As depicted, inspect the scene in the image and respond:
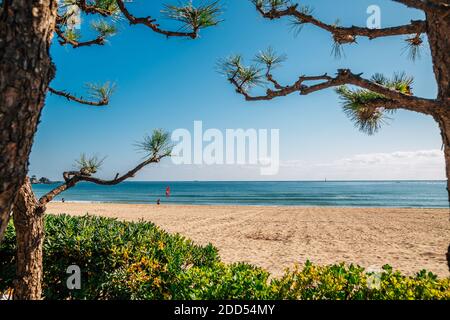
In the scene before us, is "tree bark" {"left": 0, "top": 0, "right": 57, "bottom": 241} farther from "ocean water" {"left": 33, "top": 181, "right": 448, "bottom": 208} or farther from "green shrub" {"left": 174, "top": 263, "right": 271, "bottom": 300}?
"ocean water" {"left": 33, "top": 181, "right": 448, "bottom": 208}

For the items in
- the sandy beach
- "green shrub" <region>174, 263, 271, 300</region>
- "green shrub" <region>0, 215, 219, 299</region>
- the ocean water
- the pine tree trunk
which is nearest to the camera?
"green shrub" <region>174, 263, 271, 300</region>

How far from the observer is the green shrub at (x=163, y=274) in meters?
2.98

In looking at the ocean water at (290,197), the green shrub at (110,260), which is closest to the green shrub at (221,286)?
the green shrub at (110,260)

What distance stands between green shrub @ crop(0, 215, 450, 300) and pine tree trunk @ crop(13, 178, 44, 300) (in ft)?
1.95

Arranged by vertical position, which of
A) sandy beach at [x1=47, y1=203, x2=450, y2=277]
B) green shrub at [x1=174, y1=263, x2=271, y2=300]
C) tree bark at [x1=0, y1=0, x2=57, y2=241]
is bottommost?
sandy beach at [x1=47, y1=203, x2=450, y2=277]

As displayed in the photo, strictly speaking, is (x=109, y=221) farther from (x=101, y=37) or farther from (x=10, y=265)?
(x=101, y=37)

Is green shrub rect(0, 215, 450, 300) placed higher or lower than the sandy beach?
higher

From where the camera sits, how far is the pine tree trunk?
10.5 ft

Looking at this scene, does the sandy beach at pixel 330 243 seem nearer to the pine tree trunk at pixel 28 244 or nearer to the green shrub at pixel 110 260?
the green shrub at pixel 110 260

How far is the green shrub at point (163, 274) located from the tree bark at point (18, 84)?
2057 mm

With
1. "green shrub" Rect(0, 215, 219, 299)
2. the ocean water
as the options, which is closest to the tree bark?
"green shrub" Rect(0, 215, 219, 299)

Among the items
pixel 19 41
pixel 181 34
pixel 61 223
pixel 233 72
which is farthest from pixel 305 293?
pixel 61 223

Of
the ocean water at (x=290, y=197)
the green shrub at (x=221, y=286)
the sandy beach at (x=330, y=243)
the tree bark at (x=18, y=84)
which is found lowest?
the ocean water at (x=290, y=197)
